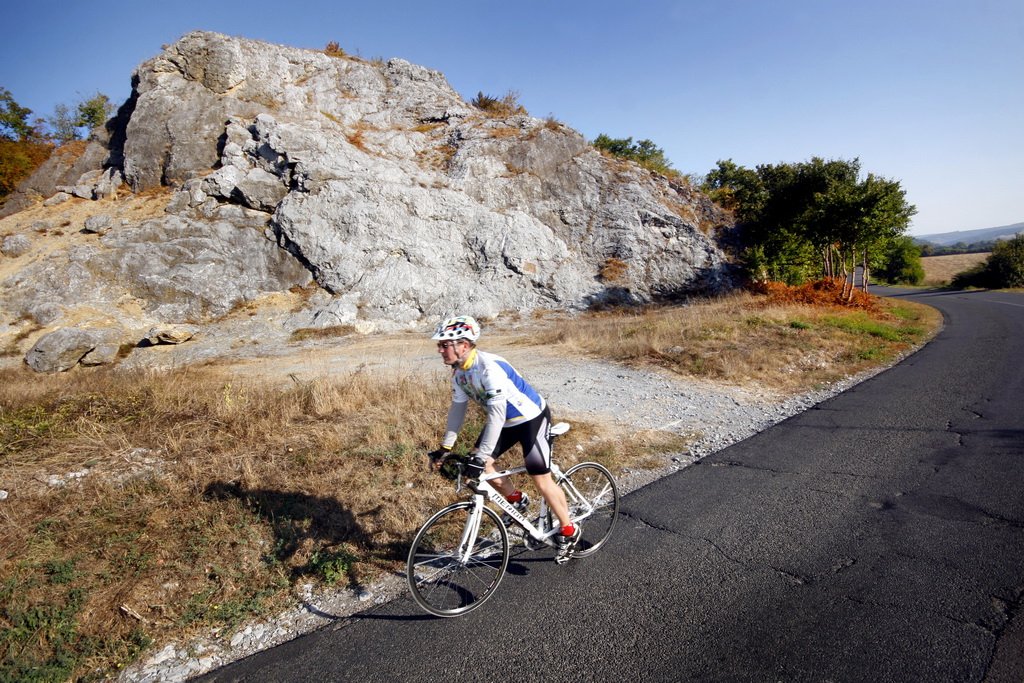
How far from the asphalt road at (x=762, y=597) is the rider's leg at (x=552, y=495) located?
1.66 feet

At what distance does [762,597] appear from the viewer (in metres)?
3.53

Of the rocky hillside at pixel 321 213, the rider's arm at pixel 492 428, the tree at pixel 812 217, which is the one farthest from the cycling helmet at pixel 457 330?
the tree at pixel 812 217

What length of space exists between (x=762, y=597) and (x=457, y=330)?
301cm

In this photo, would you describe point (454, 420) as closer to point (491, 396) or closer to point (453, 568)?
point (491, 396)

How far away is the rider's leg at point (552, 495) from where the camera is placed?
3906 millimetres

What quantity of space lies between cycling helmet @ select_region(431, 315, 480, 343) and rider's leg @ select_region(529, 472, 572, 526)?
1.29 metres

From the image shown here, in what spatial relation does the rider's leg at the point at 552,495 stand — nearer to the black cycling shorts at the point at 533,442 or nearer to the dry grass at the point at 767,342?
the black cycling shorts at the point at 533,442

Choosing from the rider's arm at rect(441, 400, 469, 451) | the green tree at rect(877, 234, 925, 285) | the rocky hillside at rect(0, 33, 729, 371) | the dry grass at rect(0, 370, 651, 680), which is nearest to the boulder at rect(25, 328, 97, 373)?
the rocky hillside at rect(0, 33, 729, 371)

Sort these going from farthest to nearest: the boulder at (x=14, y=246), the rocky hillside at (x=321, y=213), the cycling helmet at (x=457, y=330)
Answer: the boulder at (x=14, y=246)
the rocky hillside at (x=321, y=213)
the cycling helmet at (x=457, y=330)

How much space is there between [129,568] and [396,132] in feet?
101

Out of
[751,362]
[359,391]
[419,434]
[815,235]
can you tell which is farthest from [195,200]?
[815,235]

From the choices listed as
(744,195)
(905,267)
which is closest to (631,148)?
(744,195)

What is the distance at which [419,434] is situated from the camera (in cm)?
665

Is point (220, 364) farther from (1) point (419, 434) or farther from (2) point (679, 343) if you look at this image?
(2) point (679, 343)
